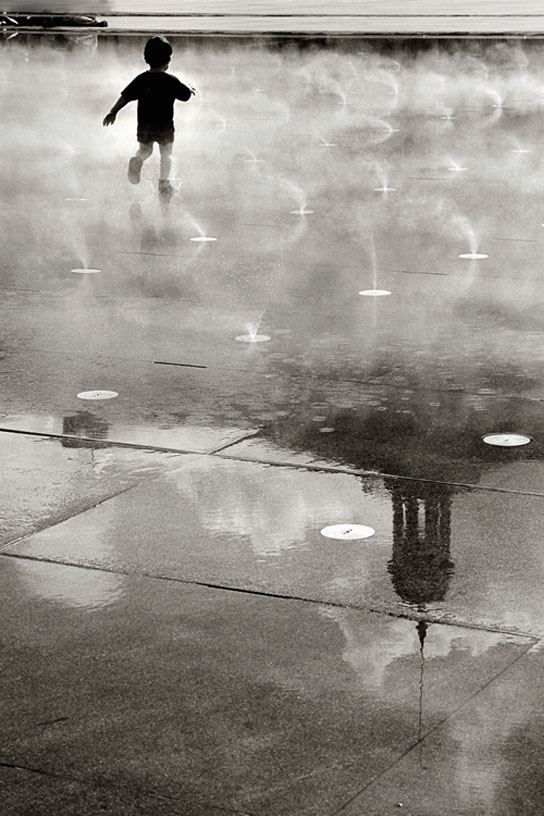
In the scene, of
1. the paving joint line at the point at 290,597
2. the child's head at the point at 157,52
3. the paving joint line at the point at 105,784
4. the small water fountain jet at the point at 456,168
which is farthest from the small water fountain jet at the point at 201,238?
the paving joint line at the point at 105,784

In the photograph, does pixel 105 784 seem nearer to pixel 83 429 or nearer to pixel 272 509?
pixel 272 509

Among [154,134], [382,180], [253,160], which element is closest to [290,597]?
[154,134]

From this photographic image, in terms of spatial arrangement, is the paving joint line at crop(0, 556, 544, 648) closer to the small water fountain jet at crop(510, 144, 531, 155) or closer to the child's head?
the child's head

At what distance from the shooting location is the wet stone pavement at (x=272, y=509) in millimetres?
3576

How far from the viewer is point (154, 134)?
1444 centimetres

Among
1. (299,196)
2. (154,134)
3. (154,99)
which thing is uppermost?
(154,99)

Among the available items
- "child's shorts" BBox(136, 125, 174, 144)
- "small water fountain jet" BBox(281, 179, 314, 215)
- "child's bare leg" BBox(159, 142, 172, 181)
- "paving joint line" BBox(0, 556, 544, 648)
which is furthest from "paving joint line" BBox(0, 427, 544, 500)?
"child's bare leg" BBox(159, 142, 172, 181)

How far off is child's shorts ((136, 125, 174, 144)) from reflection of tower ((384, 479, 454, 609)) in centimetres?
942

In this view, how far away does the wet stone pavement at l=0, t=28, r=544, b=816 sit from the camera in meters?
3.58

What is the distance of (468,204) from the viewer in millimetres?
13211

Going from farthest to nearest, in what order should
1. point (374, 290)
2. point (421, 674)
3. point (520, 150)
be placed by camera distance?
point (520, 150), point (374, 290), point (421, 674)

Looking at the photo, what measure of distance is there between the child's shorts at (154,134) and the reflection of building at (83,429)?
26.9ft

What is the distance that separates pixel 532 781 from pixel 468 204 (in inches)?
403

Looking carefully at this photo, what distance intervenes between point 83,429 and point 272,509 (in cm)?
141
